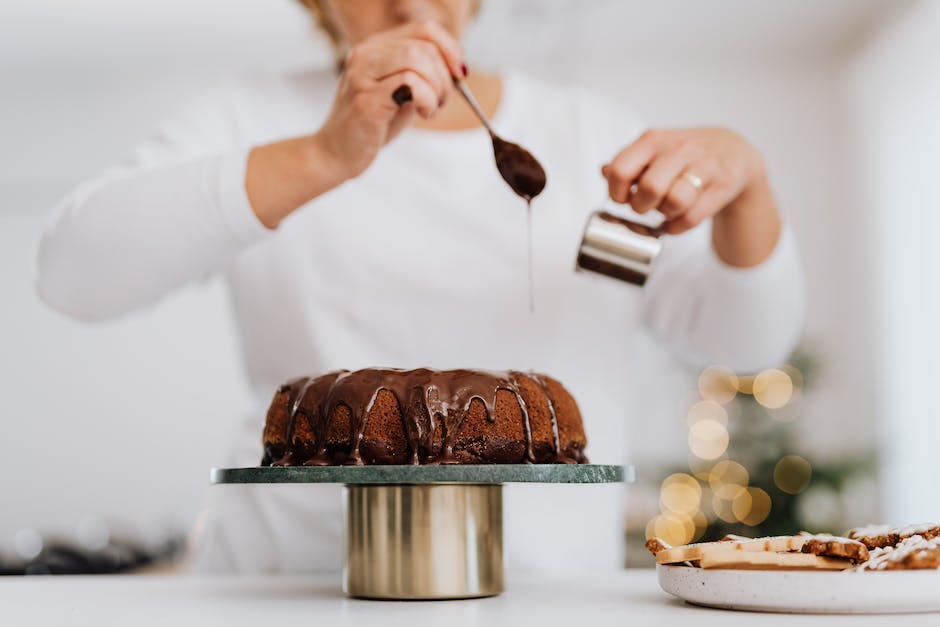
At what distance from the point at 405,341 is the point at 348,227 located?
164 mm

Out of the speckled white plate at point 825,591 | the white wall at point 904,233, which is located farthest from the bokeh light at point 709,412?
the speckled white plate at point 825,591

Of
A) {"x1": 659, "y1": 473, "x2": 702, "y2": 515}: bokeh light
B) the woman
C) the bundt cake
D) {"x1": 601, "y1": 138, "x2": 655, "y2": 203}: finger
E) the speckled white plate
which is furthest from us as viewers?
{"x1": 659, "y1": 473, "x2": 702, "y2": 515}: bokeh light

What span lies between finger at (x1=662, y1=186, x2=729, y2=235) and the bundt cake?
0.81 ft

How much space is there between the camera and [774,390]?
12.5ft

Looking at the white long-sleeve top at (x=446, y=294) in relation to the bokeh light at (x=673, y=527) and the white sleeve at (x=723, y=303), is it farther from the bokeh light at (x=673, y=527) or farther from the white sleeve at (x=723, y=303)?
the bokeh light at (x=673, y=527)

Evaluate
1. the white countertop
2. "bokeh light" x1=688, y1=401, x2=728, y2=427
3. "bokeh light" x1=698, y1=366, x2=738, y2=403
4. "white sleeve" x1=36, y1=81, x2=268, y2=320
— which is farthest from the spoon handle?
"bokeh light" x1=688, y1=401, x2=728, y2=427

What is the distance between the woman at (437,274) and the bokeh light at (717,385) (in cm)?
247

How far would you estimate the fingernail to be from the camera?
3.30 feet

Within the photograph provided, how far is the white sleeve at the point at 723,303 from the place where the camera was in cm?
124

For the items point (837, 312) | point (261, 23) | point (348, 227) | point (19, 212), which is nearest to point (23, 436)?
point (19, 212)

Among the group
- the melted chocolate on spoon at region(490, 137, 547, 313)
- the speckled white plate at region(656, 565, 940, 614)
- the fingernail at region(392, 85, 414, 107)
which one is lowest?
the speckled white plate at region(656, 565, 940, 614)

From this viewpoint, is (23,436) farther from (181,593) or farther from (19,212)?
(181,593)

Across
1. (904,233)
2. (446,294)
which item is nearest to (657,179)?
(446,294)

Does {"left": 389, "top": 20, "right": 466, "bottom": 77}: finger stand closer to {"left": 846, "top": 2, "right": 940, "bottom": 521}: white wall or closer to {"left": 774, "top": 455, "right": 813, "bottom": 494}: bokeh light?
{"left": 774, "top": 455, "right": 813, "bottom": 494}: bokeh light
